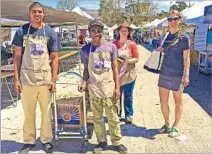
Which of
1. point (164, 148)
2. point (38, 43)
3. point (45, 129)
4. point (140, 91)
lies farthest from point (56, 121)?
point (140, 91)

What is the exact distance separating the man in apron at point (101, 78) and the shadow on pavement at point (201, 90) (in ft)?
8.74

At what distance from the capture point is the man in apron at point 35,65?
4.11 m

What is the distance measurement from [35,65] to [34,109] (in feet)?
2.01

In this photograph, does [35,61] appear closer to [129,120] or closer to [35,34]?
[35,34]

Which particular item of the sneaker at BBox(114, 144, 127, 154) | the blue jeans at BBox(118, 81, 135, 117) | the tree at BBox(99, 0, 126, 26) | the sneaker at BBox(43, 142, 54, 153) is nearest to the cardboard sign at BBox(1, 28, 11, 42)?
the blue jeans at BBox(118, 81, 135, 117)

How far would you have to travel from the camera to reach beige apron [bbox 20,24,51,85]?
4.11 m

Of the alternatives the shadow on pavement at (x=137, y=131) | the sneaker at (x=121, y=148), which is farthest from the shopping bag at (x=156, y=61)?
the sneaker at (x=121, y=148)

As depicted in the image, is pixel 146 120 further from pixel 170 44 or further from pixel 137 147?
pixel 170 44

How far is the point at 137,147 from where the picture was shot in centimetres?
451

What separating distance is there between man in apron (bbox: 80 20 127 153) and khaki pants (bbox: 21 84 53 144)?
51 cm

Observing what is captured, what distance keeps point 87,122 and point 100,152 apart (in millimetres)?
689

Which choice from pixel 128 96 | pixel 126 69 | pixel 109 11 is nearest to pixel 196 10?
pixel 128 96

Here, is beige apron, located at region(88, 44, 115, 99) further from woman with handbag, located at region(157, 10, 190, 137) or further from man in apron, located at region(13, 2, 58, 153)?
woman with handbag, located at region(157, 10, 190, 137)

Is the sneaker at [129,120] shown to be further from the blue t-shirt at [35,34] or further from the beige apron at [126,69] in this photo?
the blue t-shirt at [35,34]
